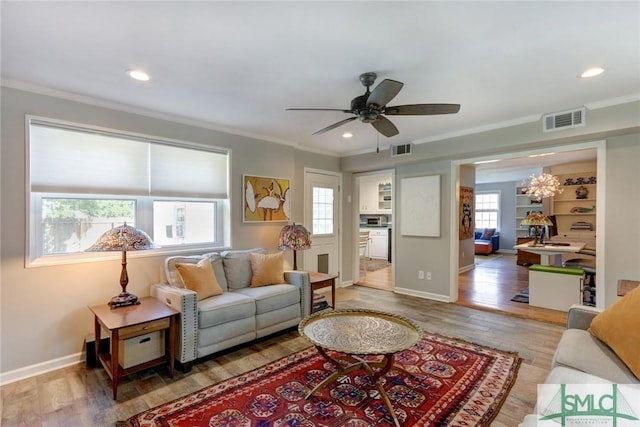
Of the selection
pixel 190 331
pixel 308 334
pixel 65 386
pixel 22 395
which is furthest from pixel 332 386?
pixel 22 395

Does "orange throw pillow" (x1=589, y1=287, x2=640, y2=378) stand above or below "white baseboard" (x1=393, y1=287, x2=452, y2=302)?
above

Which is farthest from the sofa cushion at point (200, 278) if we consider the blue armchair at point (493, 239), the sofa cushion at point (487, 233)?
A: the sofa cushion at point (487, 233)

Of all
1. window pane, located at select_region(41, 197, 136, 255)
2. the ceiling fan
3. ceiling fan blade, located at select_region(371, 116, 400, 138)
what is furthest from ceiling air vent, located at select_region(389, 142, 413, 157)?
window pane, located at select_region(41, 197, 136, 255)

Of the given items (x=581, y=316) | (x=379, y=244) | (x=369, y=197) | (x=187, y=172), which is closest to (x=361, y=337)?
(x=581, y=316)

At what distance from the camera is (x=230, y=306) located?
2.81 meters

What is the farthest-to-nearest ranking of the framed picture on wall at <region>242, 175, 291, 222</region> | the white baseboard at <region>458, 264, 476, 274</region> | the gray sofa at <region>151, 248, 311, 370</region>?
the white baseboard at <region>458, 264, 476, 274</region>, the framed picture on wall at <region>242, 175, 291, 222</region>, the gray sofa at <region>151, 248, 311, 370</region>

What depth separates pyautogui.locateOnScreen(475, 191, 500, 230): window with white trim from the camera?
10000 millimetres

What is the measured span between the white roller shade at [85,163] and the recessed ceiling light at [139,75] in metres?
0.87

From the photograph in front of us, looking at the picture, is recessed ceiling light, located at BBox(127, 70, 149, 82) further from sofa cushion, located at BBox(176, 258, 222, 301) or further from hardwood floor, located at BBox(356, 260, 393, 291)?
hardwood floor, located at BBox(356, 260, 393, 291)

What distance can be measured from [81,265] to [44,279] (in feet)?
0.88

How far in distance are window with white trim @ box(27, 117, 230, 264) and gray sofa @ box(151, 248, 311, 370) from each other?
55cm

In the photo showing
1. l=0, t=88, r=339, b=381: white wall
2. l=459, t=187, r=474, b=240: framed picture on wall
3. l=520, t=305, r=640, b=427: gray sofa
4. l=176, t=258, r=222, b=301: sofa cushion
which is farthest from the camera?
l=459, t=187, r=474, b=240: framed picture on wall

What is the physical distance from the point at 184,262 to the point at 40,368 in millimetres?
1384

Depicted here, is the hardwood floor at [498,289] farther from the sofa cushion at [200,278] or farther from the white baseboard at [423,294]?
the sofa cushion at [200,278]
